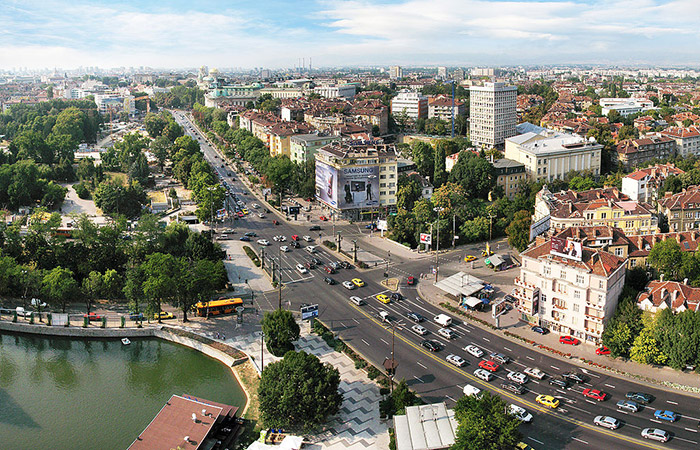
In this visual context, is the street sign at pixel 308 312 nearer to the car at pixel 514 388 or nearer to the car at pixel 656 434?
the car at pixel 514 388

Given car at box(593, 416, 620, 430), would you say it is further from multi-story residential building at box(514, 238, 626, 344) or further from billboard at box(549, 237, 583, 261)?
billboard at box(549, 237, 583, 261)

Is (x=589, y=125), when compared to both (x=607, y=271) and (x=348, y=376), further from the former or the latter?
(x=348, y=376)

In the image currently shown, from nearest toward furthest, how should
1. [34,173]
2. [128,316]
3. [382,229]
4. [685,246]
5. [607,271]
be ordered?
1. [607,271]
2. [128,316]
3. [685,246]
4. [382,229]
5. [34,173]

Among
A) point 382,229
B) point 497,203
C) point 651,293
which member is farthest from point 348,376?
point 497,203

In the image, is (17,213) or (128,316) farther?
(17,213)

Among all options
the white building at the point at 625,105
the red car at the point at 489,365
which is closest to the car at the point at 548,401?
the red car at the point at 489,365

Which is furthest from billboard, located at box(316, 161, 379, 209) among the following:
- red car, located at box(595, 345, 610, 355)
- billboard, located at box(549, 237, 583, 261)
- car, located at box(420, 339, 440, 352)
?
red car, located at box(595, 345, 610, 355)

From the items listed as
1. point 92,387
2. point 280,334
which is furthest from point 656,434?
point 92,387
